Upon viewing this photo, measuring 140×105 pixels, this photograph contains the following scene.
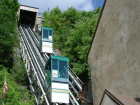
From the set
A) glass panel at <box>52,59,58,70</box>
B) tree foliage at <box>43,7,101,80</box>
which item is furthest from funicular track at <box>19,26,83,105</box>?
tree foliage at <box>43,7,101,80</box>

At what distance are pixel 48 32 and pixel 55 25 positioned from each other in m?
11.3

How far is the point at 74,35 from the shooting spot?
25141mm

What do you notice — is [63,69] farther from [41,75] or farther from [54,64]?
[41,75]

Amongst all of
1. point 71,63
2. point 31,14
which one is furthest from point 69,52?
point 31,14

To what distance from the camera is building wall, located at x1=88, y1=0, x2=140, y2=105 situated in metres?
7.04

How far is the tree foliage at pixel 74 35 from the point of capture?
22375 millimetres

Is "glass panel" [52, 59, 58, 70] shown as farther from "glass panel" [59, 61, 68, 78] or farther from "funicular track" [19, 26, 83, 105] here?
"funicular track" [19, 26, 83, 105]

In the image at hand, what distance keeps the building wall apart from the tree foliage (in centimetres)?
1218

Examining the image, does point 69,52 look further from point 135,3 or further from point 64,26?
point 135,3

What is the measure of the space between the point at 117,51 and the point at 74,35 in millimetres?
17304

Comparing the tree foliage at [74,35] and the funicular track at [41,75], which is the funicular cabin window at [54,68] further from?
the tree foliage at [74,35]

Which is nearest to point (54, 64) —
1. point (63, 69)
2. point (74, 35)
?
point (63, 69)

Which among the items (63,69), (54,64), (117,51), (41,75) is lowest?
(41,75)

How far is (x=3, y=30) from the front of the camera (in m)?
21.3
